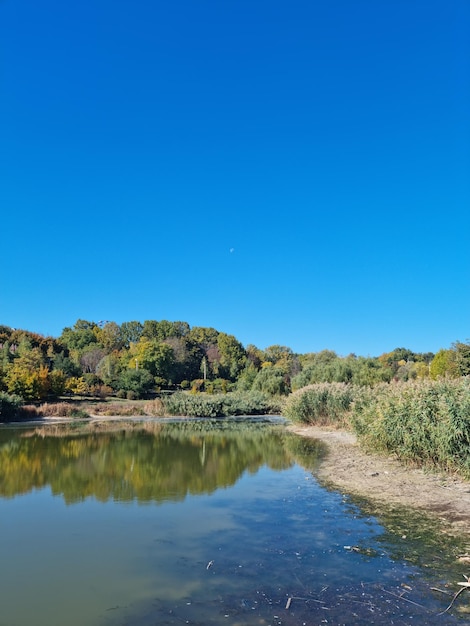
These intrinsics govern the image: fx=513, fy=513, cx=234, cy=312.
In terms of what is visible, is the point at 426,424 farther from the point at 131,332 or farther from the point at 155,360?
the point at 131,332

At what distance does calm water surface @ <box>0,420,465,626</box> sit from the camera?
534cm

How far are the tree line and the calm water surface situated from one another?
8625 millimetres

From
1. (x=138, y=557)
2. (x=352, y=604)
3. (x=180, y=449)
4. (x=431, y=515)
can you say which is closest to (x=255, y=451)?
(x=180, y=449)

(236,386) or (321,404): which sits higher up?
(236,386)

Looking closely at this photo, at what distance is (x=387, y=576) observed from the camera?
6191mm

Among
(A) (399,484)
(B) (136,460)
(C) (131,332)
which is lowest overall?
(B) (136,460)

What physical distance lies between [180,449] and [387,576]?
1534 centimetres

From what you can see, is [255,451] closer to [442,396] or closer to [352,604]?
[442,396]

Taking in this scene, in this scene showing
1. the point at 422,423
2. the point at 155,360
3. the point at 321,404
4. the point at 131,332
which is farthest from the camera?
the point at 131,332

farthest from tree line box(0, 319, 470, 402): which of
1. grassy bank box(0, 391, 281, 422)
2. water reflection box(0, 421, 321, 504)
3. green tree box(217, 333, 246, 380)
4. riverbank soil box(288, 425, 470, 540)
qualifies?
water reflection box(0, 421, 321, 504)

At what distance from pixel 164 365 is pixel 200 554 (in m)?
59.4

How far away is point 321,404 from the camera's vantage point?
28.2 meters

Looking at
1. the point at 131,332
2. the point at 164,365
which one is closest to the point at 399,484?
the point at 164,365

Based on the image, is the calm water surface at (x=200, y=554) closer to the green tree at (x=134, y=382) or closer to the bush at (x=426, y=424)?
the bush at (x=426, y=424)
